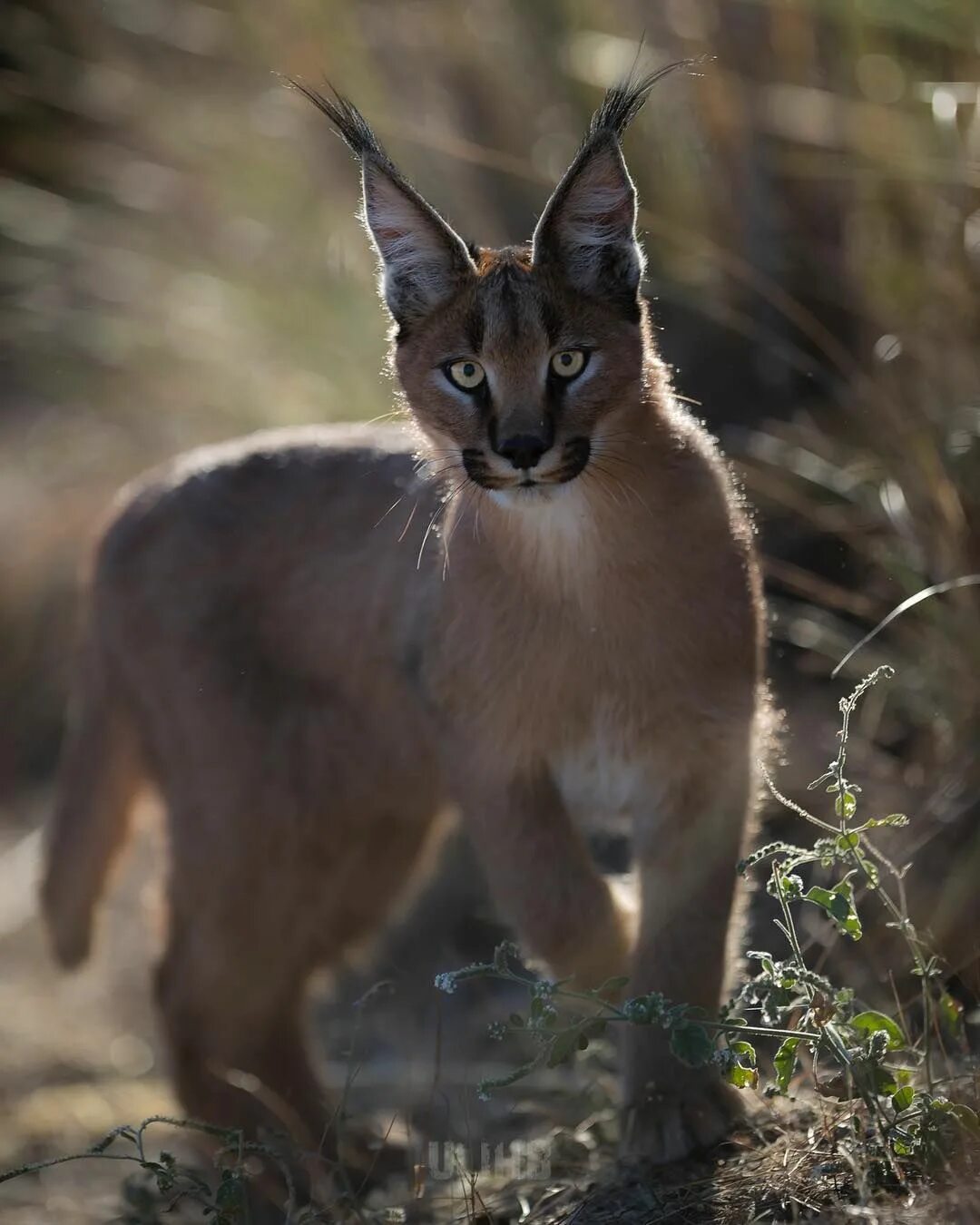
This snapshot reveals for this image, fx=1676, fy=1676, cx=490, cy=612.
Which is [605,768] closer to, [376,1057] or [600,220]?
[600,220]

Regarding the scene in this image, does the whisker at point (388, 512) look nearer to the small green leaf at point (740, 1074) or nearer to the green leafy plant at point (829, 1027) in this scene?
the green leafy plant at point (829, 1027)

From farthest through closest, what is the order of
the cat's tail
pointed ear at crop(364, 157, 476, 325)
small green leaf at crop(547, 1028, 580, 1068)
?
the cat's tail
pointed ear at crop(364, 157, 476, 325)
small green leaf at crop(547, 1028, 580, 1068)

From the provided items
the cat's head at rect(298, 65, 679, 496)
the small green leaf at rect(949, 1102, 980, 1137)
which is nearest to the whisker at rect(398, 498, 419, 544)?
the cat's head at rect(298, 65, 679, 496)

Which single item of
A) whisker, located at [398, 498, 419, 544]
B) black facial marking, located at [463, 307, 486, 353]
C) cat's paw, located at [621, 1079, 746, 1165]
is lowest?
cat's paw, located at [621, 1079, 746, 1165]

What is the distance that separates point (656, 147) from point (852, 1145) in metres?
3.23

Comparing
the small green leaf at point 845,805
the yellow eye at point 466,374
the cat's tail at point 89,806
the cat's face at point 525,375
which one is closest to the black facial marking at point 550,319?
the cat's face at point 525,375

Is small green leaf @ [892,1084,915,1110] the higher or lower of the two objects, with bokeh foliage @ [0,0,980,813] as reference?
lower

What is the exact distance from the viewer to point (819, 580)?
401cm

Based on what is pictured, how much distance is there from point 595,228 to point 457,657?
795 millimetres

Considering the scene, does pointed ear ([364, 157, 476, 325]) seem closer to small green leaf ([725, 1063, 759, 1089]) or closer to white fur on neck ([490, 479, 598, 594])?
white fur on neck ([490, 479, 598, 594])

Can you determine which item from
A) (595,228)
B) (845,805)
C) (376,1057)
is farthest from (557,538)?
(376,1057)

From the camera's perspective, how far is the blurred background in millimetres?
3619

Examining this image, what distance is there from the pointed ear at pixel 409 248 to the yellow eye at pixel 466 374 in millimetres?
177

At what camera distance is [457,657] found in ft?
9.95
